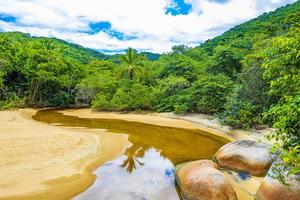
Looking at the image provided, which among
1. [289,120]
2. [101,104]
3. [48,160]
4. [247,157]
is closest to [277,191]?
[289,120]

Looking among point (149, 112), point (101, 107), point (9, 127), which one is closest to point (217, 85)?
point (149, 112)

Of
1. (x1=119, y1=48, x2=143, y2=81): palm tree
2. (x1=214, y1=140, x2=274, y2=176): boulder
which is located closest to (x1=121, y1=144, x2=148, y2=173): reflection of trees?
(x1=214, y1=140, x2=274, y2=176): boulder

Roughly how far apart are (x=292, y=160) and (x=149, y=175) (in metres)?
8.78

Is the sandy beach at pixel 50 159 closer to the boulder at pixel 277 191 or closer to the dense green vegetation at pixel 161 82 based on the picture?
the dense green vegetation at pixel 161 82

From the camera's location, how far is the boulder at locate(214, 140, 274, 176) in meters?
12.3

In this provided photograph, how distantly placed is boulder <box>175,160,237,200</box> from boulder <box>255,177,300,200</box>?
0.97 metres

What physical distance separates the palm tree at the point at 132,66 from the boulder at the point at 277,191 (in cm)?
3646

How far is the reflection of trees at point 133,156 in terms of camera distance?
1462 centimetres

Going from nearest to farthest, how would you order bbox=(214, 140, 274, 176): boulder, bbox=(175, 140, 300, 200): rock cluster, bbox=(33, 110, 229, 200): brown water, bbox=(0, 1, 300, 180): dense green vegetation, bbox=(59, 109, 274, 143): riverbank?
bbox=(175, 140, 300, 200): rock cluster → bbox=(33, 110, 229, 200): brown water → bbox=(214, 140, 274, 176): boulder → bbox=(59, 109, 274, 143): riverbank → bbox=(0, 1, 300, 180): dense green vegetation

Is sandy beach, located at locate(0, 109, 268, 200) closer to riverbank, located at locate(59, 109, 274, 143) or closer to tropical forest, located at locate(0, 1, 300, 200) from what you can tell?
tropical forest, located at locate(0, 1, 300, 200)

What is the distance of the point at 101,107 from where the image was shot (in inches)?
1516

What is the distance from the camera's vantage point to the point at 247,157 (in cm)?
1276

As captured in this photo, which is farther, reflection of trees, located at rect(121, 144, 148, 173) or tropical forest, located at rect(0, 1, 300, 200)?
reflection of trees, located at rect(121, 144, 148, 173)

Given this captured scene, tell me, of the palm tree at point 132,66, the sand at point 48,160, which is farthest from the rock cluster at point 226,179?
the palm tree at point 132,66
